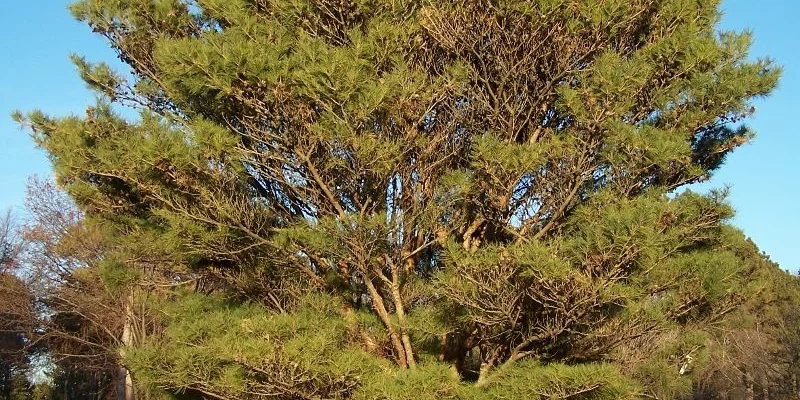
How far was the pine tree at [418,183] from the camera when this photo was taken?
6012 millimetres

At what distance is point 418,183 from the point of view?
7215mm

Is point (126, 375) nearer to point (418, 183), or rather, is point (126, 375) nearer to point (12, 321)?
point (12, 321)

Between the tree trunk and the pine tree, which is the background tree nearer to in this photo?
the tree trunk

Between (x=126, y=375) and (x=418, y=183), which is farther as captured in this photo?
(x=126, y=375)

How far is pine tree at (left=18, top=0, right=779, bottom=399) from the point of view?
601 cm

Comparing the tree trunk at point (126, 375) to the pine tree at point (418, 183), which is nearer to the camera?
the pine tree at point (418, 183)

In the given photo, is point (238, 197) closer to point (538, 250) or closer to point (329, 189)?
point (329, 189)

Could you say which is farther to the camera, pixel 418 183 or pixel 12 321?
pixel 12 321

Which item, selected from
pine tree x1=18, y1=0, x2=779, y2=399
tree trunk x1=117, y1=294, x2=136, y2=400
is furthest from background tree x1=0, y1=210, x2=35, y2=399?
pine tree x1=18, y1=0, x2=779, y2=399

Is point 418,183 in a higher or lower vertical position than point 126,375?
lower

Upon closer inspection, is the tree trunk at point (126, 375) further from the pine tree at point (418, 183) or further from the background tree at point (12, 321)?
the pine tree at point (418, 183)

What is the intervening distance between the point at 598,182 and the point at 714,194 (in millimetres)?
988

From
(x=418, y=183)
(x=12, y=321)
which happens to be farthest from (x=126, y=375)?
(x=418, y=183)

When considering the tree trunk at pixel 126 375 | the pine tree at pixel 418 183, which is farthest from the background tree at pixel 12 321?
the pine tree at pixel 418 183
